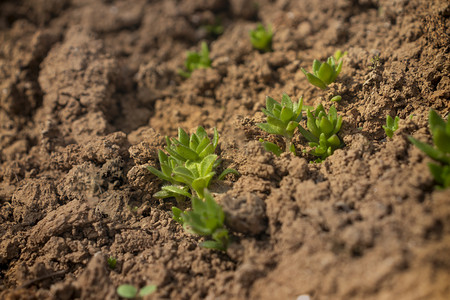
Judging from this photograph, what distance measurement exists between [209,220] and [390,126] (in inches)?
64.0

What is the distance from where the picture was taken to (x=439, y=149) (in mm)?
2213

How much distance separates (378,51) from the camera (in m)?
3.33

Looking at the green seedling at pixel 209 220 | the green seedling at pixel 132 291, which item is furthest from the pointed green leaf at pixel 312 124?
the green seedling at pixel 132 291

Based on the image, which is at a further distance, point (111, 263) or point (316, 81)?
point (316, 81)

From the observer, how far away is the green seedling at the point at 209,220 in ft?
7.56

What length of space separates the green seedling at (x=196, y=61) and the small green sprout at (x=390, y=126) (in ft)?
6.93

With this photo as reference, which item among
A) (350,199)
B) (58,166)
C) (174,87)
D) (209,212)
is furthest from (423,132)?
(58,166)

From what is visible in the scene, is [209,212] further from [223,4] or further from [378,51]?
[223,4]

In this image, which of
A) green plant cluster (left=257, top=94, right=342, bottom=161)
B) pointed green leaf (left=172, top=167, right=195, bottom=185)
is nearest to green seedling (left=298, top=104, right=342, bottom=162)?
green plant cluster (left=257, top=94, right=342, bottom=161)

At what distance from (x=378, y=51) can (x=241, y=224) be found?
2.21 metres

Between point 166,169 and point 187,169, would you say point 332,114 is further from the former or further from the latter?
point 166,169

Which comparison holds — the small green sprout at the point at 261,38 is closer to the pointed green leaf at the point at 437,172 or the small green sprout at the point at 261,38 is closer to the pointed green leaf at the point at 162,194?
the pointed green leaf at the point at 162,194

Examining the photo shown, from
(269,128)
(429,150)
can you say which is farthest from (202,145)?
(429,150)

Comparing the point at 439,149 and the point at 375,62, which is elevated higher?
the point at 375,62
